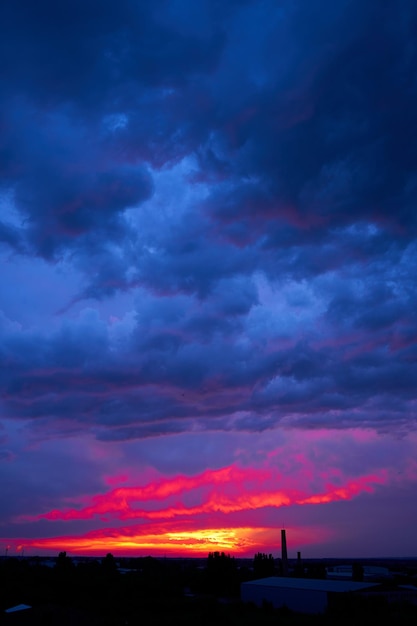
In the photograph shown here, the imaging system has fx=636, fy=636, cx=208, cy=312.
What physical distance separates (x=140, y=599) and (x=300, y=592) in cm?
2076


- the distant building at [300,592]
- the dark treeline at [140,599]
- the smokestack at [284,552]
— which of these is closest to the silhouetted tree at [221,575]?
the dark treeline at [140,599]

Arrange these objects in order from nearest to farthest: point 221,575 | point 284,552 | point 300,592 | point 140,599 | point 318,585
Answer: point 300,592, point 318,585, point 140,599, point 221,575, point 284,552

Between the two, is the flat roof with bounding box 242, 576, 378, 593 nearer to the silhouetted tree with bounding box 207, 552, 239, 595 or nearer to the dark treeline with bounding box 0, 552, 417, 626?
the dark treeline with bounding box 0, 552, 417, 626

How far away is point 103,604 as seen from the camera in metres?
70.8

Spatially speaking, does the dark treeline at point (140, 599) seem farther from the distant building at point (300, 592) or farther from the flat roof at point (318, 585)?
the flat roof at point (318, 585)

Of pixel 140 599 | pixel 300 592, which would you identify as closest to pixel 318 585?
pixel 300 592

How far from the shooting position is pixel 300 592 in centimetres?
Result: 6372

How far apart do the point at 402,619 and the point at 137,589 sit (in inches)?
1821

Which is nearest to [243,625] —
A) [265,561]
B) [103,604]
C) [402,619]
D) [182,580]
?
[402,619]

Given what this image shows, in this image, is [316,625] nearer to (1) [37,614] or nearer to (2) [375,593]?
(2) [375,593]

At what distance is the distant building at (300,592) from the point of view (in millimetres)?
60500

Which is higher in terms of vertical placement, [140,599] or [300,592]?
[300,592]

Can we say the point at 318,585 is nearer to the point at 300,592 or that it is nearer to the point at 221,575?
the point at 300,592

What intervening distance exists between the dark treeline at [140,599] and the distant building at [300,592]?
224cm
